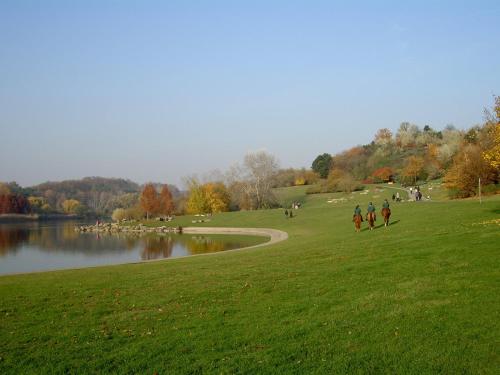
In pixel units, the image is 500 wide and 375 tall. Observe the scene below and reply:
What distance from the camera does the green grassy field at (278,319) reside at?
655 centimetres

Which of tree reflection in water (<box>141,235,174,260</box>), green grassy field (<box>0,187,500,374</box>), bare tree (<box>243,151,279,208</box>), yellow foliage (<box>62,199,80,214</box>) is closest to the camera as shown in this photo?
green grassy field (<box>0,187,500,374</box>)

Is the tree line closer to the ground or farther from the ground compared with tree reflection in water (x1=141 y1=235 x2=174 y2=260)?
farther from the ground

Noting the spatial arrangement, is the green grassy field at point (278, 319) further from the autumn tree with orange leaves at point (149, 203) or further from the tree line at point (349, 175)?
the autumn tree with orange leaves at point (149, 203)

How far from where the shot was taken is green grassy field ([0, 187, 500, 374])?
655 cm

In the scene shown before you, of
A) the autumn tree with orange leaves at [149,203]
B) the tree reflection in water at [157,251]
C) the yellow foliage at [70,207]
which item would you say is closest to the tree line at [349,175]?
the autumn tree with orange leaves at [149,203]

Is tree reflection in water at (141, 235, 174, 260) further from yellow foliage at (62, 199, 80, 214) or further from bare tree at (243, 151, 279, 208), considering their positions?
yellow foliage at (62, 199, 80, 214)

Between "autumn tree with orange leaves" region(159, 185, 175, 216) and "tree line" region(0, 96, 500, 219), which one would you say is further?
"autumn tree with orange leaves" region(159, 185, 175, 216)

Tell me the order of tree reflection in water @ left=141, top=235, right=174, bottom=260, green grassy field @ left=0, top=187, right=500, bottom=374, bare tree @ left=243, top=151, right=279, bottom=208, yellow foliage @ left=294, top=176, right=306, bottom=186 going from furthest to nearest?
yellow foliage @ left=294, top=176, right=306, bottom=186
bare tree @ left=243, top=151, right=279, bottom=208
tree reflection in water @ left=141, top=235, right=174, bottom=260
green grassy field @ left=0, top=187, right=500, bottom=374

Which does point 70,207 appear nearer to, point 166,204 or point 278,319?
point 166,204

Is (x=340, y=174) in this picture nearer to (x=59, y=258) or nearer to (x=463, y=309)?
(x=59, y=258)

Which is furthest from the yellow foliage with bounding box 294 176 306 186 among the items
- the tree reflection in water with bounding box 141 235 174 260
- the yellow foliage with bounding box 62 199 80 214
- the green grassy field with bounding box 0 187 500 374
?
the green grassy field with bounding box 0 187 500 374

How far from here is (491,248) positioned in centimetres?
1295

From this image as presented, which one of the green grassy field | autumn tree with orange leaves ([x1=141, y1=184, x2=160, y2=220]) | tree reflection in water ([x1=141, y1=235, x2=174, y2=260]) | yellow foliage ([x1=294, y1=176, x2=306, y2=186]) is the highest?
yellow foliage ([x1=294, y1=176, x2=306, y2=186])

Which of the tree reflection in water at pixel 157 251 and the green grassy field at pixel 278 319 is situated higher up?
the green grassy field at pixel 278 319
